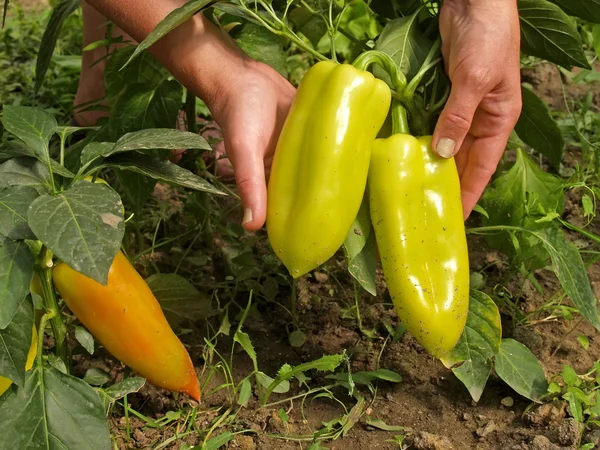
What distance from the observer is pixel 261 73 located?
1304 millimetres

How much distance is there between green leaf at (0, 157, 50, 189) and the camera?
41.3 inches

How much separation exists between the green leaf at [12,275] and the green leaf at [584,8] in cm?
97

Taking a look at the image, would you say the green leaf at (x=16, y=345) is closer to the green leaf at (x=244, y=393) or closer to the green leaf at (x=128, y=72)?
the green leaf at (x=244, y=393)

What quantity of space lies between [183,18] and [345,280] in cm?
69

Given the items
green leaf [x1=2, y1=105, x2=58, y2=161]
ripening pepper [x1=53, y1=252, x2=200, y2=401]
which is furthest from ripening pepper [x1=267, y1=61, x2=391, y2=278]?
green leaf [x1=2, y1=105, x2=58, y2=161]

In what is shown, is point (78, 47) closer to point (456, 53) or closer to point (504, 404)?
point (456, 53)

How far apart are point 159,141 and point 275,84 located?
0.32 meters

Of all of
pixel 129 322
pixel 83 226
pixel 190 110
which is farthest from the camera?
pixel 190 110

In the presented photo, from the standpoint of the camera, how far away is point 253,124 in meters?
1.21

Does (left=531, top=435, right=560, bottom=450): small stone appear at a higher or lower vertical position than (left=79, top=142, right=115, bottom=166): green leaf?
lower

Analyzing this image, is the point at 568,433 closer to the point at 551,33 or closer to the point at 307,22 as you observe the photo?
the point at 551,33

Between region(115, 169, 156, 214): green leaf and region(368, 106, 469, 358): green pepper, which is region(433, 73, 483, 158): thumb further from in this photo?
region(115, 169, 156, 214): green leaf

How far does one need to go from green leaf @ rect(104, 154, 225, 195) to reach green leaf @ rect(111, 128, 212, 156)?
0.09 ft

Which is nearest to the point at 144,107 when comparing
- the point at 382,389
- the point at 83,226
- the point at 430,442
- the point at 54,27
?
the point at 54,27
